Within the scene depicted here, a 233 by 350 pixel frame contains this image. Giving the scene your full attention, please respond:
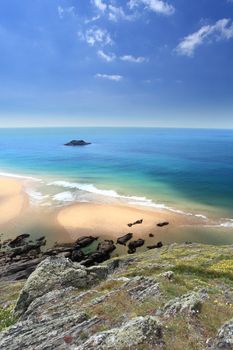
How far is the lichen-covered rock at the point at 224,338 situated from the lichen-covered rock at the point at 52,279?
13.0 m

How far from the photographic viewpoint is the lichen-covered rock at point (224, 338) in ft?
40.2

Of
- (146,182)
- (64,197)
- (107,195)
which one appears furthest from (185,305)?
(146,182)

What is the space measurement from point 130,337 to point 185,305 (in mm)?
4402

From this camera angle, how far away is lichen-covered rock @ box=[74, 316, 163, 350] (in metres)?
12.6

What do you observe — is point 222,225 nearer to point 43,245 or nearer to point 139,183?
point 43,245

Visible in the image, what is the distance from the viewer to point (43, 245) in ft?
169

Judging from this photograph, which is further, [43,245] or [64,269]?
[43,245]

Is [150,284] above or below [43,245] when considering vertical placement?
above

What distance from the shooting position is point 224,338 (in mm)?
→ 12672

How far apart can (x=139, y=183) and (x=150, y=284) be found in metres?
79.0

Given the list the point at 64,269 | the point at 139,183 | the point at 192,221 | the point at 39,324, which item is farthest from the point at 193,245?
the point at 139,183

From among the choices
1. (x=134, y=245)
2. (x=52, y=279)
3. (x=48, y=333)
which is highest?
(x=48, y=333)

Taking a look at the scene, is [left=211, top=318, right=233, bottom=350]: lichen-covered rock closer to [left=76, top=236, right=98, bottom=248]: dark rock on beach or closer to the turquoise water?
[left=76, top=236, right=98, bottom=248]: dark rock on beach

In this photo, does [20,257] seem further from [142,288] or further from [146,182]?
[146,182]
